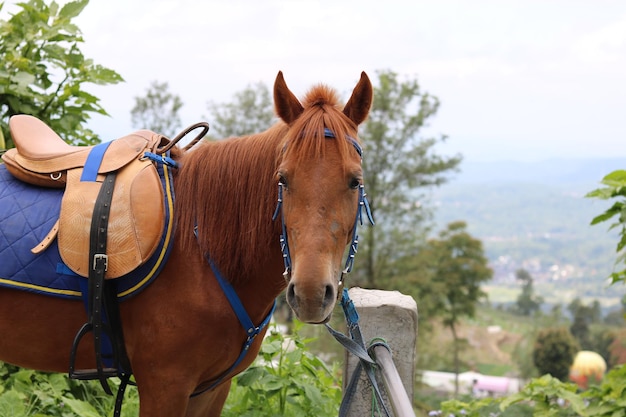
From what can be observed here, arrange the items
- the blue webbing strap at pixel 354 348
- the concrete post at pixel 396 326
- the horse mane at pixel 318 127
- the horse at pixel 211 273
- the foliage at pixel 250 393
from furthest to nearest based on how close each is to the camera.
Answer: the foliage at pixel 250 393 < the concrete post at pixel 396 326 < the blue webbing strap at pixel 354 348 < the horse at pixel 211 273 < the horse mane at pixel 318 127

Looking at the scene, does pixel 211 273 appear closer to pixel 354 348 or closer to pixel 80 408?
pixel 354 348

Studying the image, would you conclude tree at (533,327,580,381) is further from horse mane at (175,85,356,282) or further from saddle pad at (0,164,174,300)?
saddle pad at (0,164,174,300)

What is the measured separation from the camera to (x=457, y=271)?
21844 millimetres

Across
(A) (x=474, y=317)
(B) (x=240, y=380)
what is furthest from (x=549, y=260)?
(B) (x=240, y=380)

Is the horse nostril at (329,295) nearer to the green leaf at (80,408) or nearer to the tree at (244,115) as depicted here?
the green leaf at (80,408)

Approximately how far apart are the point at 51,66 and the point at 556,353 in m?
23.0

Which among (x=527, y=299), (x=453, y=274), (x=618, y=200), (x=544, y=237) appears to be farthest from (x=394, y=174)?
(x=544, y=237)

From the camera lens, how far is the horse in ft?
6.70

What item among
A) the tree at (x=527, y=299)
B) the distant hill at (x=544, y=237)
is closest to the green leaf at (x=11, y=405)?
the tree at (x=527, y=299)

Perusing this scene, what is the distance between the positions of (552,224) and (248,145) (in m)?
Answer: 189

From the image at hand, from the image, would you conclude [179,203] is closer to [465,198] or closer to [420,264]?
[420,264]

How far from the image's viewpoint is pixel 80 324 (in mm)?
2258

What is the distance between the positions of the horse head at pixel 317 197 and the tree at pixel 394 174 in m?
17.5

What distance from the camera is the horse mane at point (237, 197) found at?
2131mm
